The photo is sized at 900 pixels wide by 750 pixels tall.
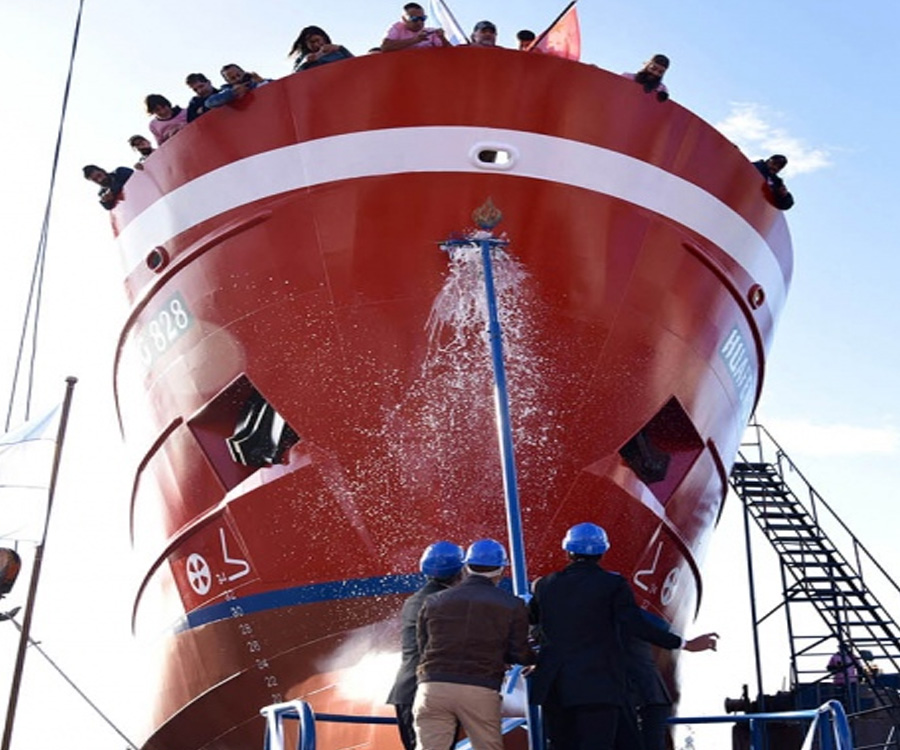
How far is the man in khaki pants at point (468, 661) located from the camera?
4875 millimetres

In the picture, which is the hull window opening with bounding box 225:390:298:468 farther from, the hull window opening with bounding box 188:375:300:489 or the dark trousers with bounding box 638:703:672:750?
the dark trousers with bounding box 638:703:672:750

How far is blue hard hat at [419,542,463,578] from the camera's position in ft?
19.0

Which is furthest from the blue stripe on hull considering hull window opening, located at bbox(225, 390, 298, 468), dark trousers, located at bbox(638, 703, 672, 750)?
dark trousers, located at bbox(638, 703, 672, 750)

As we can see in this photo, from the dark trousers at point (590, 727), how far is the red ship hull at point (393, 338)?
246 cm

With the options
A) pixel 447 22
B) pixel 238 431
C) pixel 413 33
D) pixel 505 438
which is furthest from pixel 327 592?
pixel 447 22

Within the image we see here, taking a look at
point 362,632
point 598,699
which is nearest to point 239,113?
point 362,632

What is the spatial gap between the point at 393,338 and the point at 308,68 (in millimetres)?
2034

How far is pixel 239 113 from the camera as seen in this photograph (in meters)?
8.22

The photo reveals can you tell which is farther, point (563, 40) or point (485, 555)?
point (563, 40)

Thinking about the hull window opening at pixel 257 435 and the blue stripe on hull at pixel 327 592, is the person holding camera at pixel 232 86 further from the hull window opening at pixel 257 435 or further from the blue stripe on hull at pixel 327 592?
the blue stripe on hull at pixel 327 592

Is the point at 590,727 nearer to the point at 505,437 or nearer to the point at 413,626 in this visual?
the point at 413,626

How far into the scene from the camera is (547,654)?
17.0ft

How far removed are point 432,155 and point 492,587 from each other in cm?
369

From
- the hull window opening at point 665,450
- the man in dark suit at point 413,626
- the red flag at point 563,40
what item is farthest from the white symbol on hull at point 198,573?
the red flag at point 563,40
